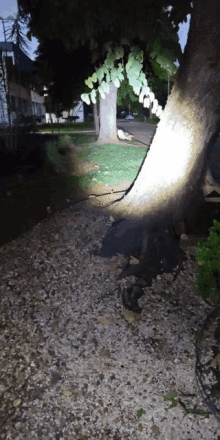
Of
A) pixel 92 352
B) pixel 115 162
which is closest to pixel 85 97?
pixel 92 352

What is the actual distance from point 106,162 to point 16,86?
3266 cm

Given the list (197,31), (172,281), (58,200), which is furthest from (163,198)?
(58,200)

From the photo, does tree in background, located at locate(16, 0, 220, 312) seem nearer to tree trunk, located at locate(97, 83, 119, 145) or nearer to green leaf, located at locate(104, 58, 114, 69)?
green leaf, located at locate(104, 58, 114, 69)

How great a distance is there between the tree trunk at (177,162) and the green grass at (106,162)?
12.3 feet

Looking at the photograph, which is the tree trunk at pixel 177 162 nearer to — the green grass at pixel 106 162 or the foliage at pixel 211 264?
the foliage at pixel 211 264

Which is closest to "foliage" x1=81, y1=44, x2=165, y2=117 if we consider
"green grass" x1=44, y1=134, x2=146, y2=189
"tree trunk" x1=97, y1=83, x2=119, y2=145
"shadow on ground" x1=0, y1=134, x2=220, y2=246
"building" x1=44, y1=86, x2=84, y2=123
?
"shadow on ground" x1=0, y1=134, x2=220, y2=246

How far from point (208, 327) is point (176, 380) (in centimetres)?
67

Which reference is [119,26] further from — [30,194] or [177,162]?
[30,194]

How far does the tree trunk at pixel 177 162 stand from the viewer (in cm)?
361

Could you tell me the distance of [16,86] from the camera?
37.2 meters

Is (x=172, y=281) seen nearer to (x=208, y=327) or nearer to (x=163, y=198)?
(x=208, y=327)

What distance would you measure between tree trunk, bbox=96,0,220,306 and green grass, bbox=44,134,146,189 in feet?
12.3

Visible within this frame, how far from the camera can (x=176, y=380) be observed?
2555 mm

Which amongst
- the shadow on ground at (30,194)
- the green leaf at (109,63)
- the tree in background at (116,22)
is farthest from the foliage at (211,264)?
the tree in background at (116,22)
